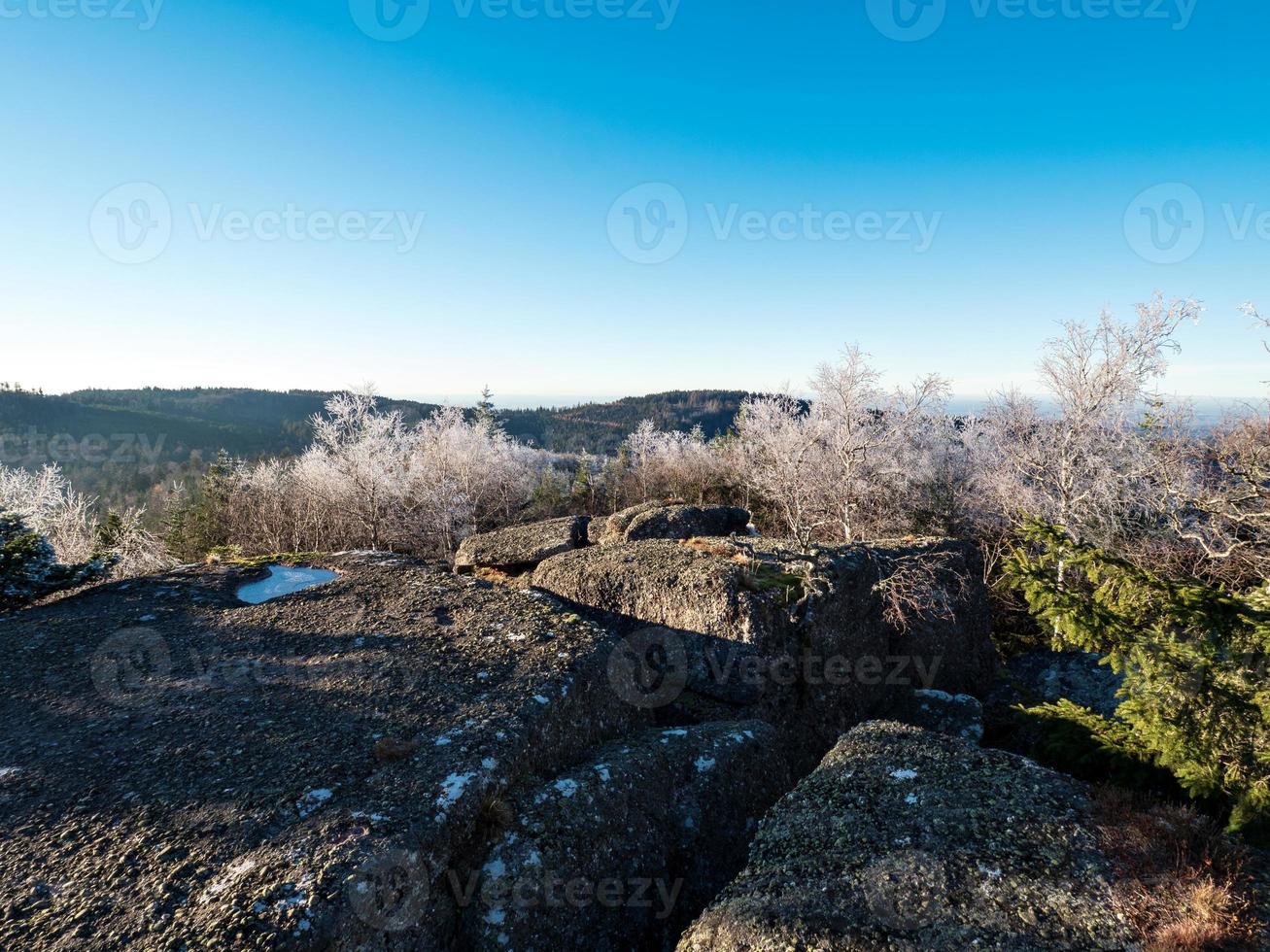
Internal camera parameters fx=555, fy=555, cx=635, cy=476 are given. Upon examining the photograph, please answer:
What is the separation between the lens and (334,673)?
5.83m

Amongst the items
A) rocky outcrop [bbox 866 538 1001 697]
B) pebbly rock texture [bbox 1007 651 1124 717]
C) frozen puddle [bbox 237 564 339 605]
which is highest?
frozen puddle [bbox 237 564 339 605]

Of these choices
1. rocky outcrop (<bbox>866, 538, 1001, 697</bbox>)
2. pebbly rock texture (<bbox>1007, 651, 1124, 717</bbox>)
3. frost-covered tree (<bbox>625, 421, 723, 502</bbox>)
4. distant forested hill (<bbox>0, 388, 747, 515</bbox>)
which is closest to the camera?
pebbly rock texture (<bbox>1007, 651, 1124, 717</bbox>)

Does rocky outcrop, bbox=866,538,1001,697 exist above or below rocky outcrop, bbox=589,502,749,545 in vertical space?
below

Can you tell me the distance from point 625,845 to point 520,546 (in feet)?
23.0

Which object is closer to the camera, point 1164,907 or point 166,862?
point 1164,907

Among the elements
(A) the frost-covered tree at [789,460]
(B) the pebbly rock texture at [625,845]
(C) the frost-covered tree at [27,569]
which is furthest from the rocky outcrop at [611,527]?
(C) the frost-covered tree at [27,569]

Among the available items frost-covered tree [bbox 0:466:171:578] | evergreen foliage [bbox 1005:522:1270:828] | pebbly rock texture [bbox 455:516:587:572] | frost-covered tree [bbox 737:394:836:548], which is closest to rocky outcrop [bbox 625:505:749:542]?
pebbly rock texture [bbox 455:516:587:572]

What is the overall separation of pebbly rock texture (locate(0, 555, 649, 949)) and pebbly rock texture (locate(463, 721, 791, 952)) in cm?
30

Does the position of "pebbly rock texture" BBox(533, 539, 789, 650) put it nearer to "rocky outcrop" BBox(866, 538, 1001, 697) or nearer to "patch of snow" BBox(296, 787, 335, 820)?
"rocky outcrop" BBox(866, 538, 1001, 697)

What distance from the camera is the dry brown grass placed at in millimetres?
2752

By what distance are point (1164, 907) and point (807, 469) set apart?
18155 mm

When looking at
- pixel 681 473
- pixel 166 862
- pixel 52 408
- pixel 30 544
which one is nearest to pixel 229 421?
pixel 52 408

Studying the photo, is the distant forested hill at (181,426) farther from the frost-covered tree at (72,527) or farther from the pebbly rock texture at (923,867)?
the pebbly rock texture at (923,867)

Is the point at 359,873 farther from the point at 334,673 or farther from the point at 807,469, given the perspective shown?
the point at 807,469
